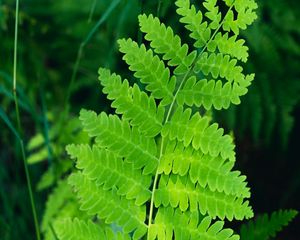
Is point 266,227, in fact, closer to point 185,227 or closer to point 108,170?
point 185,227

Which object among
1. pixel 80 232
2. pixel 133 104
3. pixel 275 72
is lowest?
pixel 80 232

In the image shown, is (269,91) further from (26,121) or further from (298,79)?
(26,121)

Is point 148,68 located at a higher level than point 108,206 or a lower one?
higher

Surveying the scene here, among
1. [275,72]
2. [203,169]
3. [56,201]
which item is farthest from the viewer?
[275,72]

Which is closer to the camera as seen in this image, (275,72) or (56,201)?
(56,201)

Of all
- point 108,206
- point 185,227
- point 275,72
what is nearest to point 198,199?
point 185,227

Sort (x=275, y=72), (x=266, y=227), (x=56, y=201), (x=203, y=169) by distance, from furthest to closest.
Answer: (x=275, y=72) < (x=56, y=201) < (x=266, y=227) < (x=203, y=169)

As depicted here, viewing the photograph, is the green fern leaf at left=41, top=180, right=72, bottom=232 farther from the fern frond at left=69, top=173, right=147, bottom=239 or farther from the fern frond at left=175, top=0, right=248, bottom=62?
the fern frond at left=175, top=0, right=248, bottom=62
